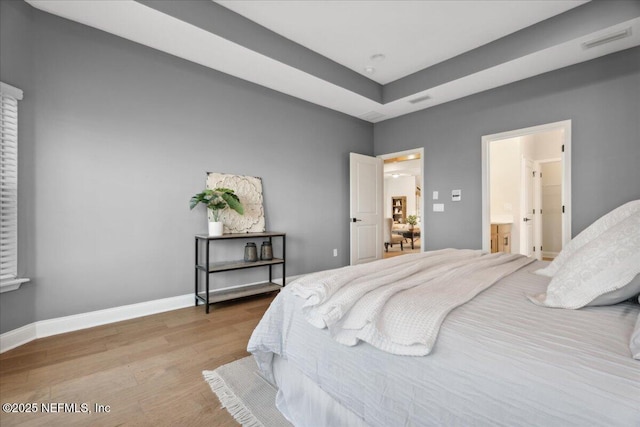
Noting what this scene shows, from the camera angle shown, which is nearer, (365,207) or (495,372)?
(495,372)

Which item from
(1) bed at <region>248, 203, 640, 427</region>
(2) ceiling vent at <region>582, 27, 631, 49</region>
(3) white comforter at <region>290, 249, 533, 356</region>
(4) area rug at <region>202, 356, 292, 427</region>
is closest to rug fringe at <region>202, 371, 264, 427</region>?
(4) area rug at <region>202, 356, 292, 427</region>

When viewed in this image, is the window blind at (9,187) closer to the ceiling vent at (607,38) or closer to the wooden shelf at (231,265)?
the wooden shelf at (231,265)

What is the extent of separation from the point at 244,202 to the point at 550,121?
3790 millimetres

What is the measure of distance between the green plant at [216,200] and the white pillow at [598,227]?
9.15 ft

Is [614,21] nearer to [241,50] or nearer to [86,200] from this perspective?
[241,50]

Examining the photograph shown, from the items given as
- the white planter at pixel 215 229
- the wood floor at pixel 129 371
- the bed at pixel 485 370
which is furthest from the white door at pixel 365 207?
the bed at pixel 485 370

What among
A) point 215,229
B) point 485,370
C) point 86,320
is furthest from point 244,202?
point 485,370

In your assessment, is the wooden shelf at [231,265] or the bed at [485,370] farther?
the wooden shelf at [231,265]

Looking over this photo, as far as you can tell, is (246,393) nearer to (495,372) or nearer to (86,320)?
(495,372)

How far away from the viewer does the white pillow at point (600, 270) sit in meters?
1.07

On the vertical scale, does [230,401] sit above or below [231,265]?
below

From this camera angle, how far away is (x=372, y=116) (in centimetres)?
497

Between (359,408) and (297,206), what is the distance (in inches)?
129

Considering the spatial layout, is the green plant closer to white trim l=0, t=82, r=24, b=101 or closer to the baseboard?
the baseboard
